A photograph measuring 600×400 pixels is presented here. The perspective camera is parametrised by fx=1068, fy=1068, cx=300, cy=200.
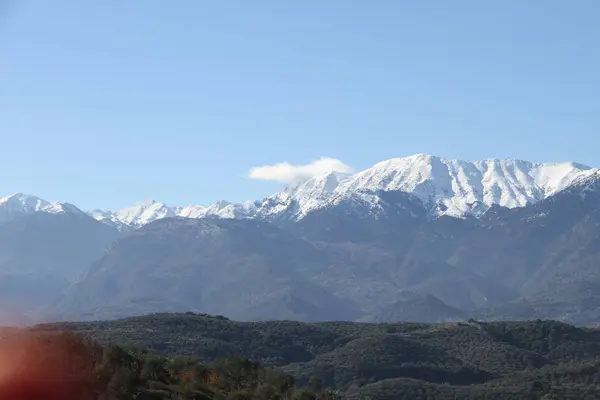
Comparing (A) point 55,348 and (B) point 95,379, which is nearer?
(B) point 95,379

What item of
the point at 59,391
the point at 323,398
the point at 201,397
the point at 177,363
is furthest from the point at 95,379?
the point at 323,398

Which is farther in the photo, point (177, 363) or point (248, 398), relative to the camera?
point (177, 363)

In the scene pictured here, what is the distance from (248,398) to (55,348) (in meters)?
19.9

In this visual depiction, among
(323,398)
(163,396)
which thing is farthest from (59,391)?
(323,398)

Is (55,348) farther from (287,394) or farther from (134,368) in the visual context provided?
(287,394)

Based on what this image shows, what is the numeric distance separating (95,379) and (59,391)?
17.2 feet

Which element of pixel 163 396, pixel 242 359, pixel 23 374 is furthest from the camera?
pixel 242 359

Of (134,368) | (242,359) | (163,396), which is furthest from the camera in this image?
(242,359)

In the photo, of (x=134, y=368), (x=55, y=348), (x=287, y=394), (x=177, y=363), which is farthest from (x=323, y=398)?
(x=55, y=348)

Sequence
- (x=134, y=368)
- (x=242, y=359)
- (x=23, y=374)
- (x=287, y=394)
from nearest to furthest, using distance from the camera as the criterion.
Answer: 1. (x=23, y=374)
2. (x=134, y=368)
3. (x=287, y=394)
4. (x=242, y=359)

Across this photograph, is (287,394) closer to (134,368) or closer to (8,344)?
(134,368)

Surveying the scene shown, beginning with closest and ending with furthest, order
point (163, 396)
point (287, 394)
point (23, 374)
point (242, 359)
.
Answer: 1. point (23, 374)
2. point (163, 396)
3. point (287, 394)
4. point (242, 359)

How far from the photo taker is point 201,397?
10038 centimetres

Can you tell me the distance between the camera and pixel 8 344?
111 metres
